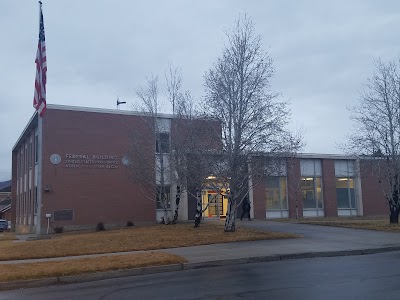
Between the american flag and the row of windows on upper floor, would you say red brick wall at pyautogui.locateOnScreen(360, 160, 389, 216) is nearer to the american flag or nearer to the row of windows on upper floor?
the row of windows on upper floor

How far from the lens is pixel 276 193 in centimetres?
3678

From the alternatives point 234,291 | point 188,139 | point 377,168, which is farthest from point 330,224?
point 234,291

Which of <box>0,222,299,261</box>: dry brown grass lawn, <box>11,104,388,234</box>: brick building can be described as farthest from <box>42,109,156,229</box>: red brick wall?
<box>0,222,299,261</box>: dry brown grass lawn

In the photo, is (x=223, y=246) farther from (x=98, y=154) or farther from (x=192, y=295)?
(x=98, y=154)

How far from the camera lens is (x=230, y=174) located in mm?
20422

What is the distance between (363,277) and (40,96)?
16.4 meters

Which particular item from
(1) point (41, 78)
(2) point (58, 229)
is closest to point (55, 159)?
(2) point (58, 229)

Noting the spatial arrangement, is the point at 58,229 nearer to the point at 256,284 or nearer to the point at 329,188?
the point at 256,284

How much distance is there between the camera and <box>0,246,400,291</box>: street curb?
11106 mm

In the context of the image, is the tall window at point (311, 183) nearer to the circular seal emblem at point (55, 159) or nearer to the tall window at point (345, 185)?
the tall window at point (345, 185)

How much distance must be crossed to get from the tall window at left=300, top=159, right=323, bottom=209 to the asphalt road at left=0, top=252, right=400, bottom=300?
24794 millimetres

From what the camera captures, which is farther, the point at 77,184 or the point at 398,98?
the point at 77,184

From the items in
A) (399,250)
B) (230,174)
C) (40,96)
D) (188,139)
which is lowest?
(399,250)

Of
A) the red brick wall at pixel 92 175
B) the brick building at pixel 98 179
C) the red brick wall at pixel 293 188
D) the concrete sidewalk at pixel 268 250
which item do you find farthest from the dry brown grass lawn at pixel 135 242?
the red brick wall at pixel 293 188
